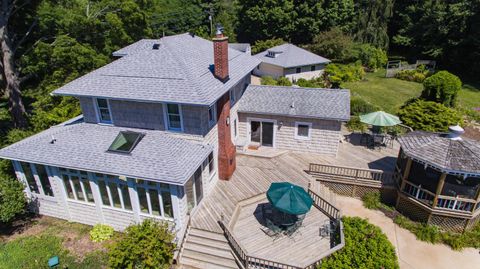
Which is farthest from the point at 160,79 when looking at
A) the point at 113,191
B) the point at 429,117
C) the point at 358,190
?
the point at 429,117

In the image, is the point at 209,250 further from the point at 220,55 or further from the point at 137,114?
the point at 220,55

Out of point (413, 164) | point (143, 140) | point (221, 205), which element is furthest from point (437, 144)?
point (143, 140)

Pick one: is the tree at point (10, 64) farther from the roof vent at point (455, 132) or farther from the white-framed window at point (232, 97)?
the roof vent at point (455, 132)

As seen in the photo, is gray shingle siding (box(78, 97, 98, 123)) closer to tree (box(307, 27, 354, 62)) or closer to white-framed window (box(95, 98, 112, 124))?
white-framed window (box(95, 98, 112, 124))

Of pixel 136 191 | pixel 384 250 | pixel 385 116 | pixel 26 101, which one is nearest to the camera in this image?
pixel 384 250

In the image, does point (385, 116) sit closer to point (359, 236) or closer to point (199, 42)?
point (359, 236)
